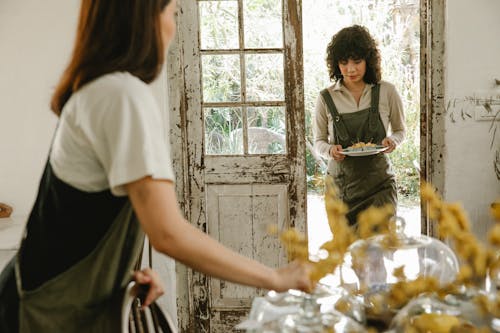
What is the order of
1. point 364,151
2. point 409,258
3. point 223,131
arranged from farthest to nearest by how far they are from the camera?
point 364,151, point 223,131, point 409,258

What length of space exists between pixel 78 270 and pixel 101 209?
0.40 ft

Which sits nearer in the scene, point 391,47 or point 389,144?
point 389,144

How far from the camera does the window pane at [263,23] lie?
330cm

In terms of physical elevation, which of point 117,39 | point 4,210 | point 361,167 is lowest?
point 4,210

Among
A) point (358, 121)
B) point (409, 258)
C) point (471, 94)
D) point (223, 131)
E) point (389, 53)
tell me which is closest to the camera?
point (409, 258)

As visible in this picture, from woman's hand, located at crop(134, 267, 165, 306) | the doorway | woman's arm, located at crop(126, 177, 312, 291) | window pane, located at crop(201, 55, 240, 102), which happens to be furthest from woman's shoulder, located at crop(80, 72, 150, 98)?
the doorway

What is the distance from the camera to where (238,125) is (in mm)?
3430

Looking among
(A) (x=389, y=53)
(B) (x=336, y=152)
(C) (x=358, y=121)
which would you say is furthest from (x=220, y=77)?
(A) (x=389, y=53)

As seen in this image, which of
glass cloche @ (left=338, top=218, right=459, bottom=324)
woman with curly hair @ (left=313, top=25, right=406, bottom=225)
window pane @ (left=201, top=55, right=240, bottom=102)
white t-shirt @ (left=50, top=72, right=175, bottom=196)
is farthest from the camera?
woman with curly hair @ (left=313, top=25, right=406, bottom=225)

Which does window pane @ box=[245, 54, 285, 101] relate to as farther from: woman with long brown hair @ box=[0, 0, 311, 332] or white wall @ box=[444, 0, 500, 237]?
woman with long brown hair @ box=[0, 0, 311, 332]

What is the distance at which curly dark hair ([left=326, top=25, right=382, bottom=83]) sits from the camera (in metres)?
3.95

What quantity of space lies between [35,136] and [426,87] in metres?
2.11

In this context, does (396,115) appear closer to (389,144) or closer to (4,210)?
(389,144)

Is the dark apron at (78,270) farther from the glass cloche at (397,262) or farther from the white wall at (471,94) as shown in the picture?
the white wall at (471,94)
